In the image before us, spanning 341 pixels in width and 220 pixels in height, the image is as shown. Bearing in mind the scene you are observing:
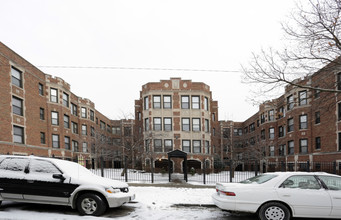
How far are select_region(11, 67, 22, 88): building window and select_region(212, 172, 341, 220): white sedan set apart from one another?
69.5 feet

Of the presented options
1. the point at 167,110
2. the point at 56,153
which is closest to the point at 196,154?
the point at 167,110

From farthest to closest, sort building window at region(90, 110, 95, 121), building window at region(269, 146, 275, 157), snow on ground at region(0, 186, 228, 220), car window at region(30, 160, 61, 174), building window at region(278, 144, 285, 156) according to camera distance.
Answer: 1. building window at region(90, 110, 95, 121)
2. building window at region(269, 146, 275, 157)
3. building window at region(278, 144, 285, 156)
4. car window at region(30, 160, 61, 174)
5. snow on ground at region(0, 186, 228, 220)

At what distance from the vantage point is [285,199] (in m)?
5.04

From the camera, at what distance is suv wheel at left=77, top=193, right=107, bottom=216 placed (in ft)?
17.8

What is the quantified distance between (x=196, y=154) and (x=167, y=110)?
655 centimetres

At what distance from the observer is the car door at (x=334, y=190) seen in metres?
4.97

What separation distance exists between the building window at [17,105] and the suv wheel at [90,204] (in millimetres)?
17602

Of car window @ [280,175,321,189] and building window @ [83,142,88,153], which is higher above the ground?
car window @ [280,175,321,189]

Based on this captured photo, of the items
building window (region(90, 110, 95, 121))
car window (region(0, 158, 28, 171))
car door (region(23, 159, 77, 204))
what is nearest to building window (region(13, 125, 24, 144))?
building window (region(90, 110, 95, 121))

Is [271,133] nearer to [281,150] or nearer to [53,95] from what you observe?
[281,150]

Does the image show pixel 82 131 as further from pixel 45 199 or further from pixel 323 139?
pixel 323 139

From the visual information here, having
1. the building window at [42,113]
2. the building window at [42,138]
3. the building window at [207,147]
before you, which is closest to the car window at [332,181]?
the building window at [207,147]

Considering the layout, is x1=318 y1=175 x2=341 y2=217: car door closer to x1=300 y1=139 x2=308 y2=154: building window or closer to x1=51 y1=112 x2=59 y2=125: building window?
x1=300 y1=139 x2=308 y2=154: building window

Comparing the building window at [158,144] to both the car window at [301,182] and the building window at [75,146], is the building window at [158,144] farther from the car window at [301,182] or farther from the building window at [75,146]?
the car window at [301,182]
